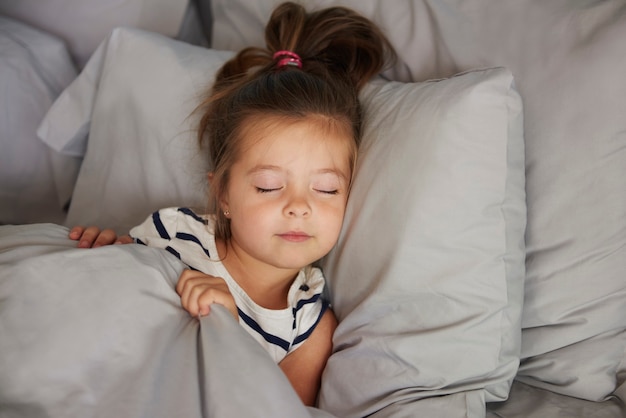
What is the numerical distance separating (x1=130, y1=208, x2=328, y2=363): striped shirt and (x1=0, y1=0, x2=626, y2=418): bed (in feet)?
0.21

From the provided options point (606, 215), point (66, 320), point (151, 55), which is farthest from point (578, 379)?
point (151, 55)

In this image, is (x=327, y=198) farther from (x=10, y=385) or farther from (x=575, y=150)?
(x=10, y=385)

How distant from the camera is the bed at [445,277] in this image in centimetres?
85

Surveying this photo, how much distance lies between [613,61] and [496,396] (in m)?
0.61

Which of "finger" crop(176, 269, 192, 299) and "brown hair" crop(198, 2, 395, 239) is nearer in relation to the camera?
"finger" crop(176, 269, 192, 299)

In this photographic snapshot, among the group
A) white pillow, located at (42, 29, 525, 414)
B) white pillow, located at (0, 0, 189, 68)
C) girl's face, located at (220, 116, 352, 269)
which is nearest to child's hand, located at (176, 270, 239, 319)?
girl's face, located at (220, 116, 352, 269)

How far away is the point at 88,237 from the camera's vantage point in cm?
120

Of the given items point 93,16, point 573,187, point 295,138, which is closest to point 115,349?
point 295,138

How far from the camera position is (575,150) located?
3.40ft

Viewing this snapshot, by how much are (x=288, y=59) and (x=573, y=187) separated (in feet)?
2.08

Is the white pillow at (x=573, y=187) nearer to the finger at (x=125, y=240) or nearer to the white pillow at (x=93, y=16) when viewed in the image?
the finger at (x=125, y=240)

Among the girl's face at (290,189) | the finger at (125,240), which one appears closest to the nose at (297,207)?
the girl's face at (290,189)

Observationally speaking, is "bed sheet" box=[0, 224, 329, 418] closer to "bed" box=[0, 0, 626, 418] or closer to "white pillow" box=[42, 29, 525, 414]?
"bed" box=[0, 0, 626, 418]

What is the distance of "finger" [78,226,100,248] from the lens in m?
1.16
